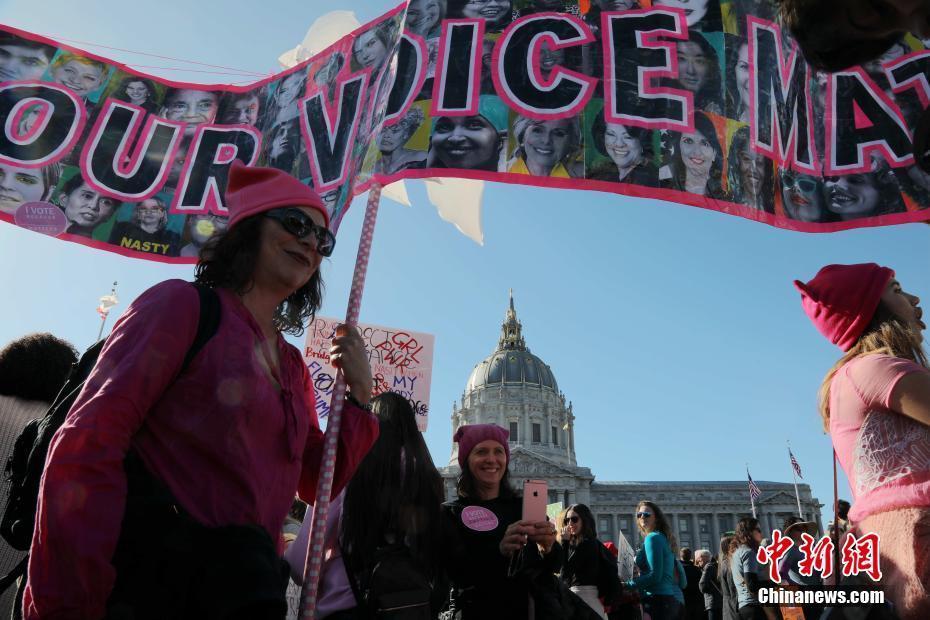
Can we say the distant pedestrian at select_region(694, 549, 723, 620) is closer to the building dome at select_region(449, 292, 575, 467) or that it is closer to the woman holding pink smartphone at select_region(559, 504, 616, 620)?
the woman holding pink smartphone at select_region(559, 504, 616, 620)

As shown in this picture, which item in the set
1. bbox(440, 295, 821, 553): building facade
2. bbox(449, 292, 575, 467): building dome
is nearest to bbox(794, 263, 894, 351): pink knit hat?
bbox(440, 295, 821, 553): building facade

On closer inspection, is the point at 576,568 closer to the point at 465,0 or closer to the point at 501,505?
the point at 501,505

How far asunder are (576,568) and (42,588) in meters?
4.08

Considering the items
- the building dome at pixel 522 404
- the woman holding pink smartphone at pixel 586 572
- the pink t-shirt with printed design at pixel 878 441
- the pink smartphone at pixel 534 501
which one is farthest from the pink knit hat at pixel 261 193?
the building dome at pixel 522 404

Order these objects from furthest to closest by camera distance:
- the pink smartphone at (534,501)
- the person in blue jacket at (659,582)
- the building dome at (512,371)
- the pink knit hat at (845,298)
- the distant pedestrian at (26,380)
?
the building dome at (512,371) < the person in blue jacket at (659,582) < the distant pedestrian at (26,380) < the pink smartphone at (534,501) < the pink knit hat at (845,298)

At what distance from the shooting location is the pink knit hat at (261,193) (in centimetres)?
210

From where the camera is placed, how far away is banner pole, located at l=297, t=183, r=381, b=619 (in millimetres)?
1978

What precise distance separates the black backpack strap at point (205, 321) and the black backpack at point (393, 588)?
1.53 meters

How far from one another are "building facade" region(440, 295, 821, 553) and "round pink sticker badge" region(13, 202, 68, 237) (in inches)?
2594

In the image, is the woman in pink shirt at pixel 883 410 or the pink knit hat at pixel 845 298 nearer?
the woman in pink shirt at pixel 883 410

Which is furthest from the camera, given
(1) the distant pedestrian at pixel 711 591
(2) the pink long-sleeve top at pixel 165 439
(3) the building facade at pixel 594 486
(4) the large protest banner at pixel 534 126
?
(3) the building facade at pixel 594 486

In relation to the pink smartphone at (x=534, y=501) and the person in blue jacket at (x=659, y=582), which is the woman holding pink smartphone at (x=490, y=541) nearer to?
the pink smartphone at (x=534, y=501)

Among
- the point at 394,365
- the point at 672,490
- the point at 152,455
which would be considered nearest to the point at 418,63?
the point at 152,455

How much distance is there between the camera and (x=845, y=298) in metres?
2.65
